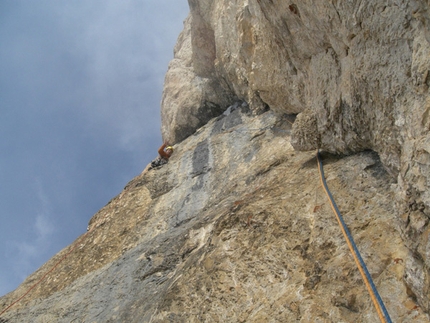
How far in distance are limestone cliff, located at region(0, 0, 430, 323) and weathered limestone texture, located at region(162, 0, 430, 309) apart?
22 mm

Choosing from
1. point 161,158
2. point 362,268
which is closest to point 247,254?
point 362,268

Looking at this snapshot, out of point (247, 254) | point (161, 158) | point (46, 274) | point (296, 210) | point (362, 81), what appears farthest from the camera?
point (161, 158)

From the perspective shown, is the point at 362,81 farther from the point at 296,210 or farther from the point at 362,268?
the point at 362,268

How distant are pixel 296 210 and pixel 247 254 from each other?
3.18 ft

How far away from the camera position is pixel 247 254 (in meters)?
5.20

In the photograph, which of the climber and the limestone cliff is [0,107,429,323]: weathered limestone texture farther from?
the climber

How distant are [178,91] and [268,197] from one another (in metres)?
14.1

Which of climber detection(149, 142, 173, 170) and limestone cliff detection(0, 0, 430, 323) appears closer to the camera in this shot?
limestone cliff detection(0, 0, 430, 323)

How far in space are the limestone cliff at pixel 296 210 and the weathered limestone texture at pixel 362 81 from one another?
0.02 m

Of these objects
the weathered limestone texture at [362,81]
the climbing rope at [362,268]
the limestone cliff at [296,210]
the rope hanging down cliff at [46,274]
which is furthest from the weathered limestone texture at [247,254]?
the weathered limestone texture at [362,81]

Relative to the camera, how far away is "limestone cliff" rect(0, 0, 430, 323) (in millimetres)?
3688

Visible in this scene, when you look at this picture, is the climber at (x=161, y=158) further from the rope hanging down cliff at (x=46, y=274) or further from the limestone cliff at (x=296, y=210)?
the rope hanging down cliff at (x=46, y=274)

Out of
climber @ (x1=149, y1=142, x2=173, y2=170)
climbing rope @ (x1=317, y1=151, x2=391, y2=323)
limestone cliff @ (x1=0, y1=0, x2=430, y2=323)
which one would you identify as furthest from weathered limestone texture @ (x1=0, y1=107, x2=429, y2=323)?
climber @ (x1=149, y1=142, x2=173, y2=170)

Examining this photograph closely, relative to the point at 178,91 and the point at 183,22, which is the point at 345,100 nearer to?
the point at 178,91
